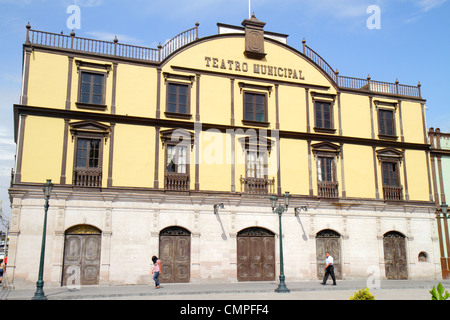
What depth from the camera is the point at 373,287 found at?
22188mm

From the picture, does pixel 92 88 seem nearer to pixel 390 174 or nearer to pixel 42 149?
pixel 42 149

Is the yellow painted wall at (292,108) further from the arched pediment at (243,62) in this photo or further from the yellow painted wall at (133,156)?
the yellow painted wall at (133,156)

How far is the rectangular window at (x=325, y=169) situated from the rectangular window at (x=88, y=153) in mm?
12743

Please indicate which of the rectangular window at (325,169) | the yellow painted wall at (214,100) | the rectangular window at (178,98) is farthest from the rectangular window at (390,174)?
the rectangular window at (178,98)

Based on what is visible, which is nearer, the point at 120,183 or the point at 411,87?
the point at 120,183

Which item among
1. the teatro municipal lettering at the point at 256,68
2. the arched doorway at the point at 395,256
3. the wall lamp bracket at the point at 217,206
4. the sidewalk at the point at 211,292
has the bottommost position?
the sidewalk at the point at 211,292

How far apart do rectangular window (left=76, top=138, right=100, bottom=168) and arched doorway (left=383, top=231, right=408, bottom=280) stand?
1747 centimetres

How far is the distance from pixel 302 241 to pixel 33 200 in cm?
1418

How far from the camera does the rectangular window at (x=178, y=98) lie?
23.8 m

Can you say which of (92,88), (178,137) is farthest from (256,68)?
(92,88)

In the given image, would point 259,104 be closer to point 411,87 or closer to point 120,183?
point 120,183
